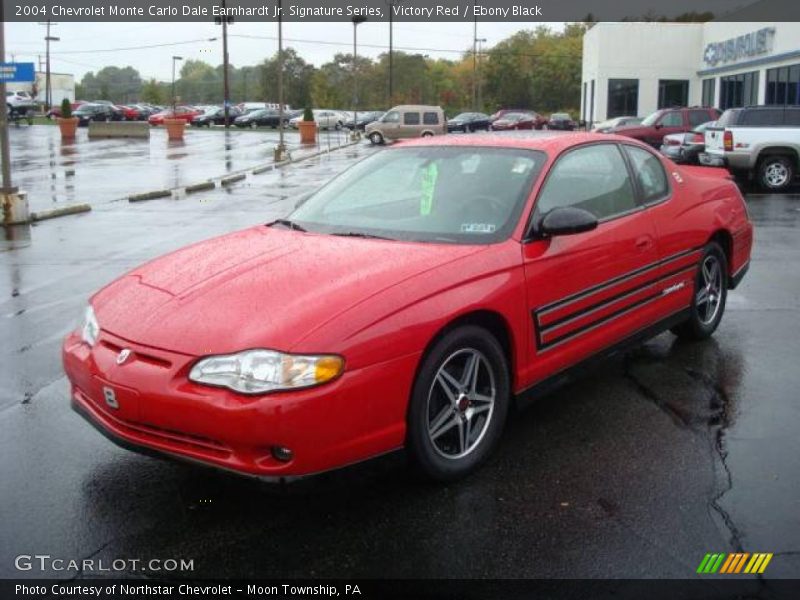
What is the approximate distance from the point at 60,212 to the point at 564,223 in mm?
12399

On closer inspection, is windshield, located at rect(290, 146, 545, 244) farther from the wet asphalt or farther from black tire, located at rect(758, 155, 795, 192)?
black tire, located at rect(758, 155, 795, 192)

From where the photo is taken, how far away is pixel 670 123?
2756cm

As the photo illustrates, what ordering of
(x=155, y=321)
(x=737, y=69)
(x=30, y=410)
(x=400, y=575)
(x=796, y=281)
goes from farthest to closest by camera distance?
(x=737, y=69) < (x=796, y=281) < (x=30, y=410) < (x=155, y=321) < (x=400, y=575)

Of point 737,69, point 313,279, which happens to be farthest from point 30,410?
point 737,69

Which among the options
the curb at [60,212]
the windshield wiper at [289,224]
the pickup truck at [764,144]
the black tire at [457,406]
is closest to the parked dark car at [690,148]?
the pickup truck at [764,144]

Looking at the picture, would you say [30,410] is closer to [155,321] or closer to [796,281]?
[155,321]

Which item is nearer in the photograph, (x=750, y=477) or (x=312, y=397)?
(x=312, y=397)

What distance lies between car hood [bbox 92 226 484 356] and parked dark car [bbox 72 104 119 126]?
60436mm

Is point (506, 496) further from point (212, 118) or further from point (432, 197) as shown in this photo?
point (212, 118)

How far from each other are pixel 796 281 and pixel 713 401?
4.09m

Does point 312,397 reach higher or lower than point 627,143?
lower

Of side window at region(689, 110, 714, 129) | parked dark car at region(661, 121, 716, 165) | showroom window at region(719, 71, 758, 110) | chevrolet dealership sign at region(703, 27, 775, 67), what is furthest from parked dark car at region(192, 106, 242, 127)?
parked dark car at region(661, 121, 716, 165)

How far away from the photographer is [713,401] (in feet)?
16.9

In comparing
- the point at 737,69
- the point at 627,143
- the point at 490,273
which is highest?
the point at 737,69
